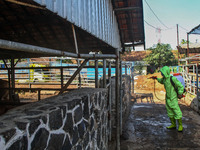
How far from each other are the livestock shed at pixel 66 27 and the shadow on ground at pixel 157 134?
0.57 meters

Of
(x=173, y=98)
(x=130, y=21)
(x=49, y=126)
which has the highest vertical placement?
(x=130, y=21)

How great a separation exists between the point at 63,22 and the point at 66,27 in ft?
1.72

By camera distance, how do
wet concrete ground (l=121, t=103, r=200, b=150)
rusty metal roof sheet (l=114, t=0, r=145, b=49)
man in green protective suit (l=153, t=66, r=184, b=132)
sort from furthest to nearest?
rusty metal roof sheet (l=114, t=0, r=145, b=49), man in green protective suit (l=153, t=66, r=184, b=132), wet concrete ground (l=121, t=103, r=200, b=150)

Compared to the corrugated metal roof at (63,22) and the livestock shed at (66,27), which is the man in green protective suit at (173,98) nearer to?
the livestock shed at (66,27)

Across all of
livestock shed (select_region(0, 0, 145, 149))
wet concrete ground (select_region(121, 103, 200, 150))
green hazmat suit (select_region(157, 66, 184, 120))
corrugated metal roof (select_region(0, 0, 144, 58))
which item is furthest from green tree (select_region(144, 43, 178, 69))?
green hazmat suit (select_region(157, 66, 184, 120))

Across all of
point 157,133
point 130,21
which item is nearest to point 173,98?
point 157,133

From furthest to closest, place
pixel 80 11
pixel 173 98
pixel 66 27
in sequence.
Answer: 1. pixel 173 98
2. pixel 66 27
3. pixel 80 11

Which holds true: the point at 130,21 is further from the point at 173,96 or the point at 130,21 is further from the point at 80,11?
the point at 80,11

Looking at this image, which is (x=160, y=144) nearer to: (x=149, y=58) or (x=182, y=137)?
(x=182, y=137)

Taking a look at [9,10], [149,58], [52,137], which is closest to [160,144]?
[52,137]

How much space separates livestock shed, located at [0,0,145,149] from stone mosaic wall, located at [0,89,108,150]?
0.09 meters

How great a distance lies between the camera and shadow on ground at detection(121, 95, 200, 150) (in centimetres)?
425

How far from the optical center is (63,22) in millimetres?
3549

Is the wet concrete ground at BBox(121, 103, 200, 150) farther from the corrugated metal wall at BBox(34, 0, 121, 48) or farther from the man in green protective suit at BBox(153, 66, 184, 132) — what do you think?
the corrugated metal wall at BBox(34, 0, 121, 48)
